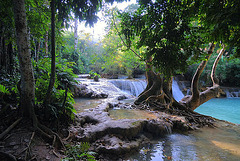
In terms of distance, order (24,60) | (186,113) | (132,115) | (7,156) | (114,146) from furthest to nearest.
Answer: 1. (186,113)
2. (132,115)
3. (114,146)
4. (24,60)
5. (7,156)

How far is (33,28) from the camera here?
12.0 ft

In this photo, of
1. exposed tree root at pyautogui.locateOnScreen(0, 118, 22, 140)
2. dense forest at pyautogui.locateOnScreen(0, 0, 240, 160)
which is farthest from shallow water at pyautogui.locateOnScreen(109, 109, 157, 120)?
exposed tree root at pyautogui.locateOnScreen(0, 118, 22, 140)

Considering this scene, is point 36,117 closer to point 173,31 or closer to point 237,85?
point 173,31

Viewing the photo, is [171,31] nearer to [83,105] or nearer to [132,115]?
[132,115]

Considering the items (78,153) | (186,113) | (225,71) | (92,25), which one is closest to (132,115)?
(186,113)

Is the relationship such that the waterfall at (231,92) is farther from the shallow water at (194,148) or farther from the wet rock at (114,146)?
the wet rock at (114,146)

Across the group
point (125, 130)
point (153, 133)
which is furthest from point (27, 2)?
point (153, 133)

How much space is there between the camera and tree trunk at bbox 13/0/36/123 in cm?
235

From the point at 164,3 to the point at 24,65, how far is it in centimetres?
291

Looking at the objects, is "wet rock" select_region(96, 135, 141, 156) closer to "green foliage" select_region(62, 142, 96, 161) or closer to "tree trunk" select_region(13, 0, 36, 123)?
"green foliage" select_region(62, 142, 96, 161)

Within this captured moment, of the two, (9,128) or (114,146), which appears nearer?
(9,128)

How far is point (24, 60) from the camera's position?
2.48 meters

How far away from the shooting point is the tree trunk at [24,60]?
7.72 ft

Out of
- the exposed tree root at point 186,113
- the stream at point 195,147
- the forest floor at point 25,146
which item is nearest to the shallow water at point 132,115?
the exposed tree root at point 186,113
